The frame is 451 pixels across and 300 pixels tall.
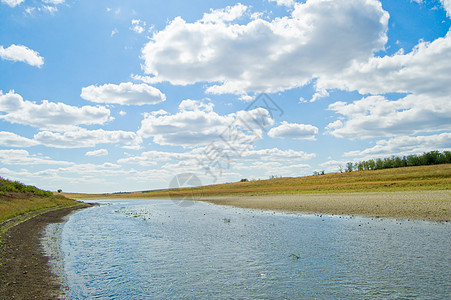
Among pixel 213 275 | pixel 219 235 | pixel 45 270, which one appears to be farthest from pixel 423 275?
pixel 45 270

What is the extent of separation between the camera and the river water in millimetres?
10719

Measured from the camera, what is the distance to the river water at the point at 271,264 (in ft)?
35.2

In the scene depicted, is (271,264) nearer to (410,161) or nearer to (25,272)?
(25,272)

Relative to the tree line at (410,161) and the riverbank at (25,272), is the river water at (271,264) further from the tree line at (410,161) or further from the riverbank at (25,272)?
the tree line at (410,161)

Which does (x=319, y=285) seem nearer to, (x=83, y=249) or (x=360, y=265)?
(x=360, y=265)

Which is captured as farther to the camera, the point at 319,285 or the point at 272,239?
the point at 272,239

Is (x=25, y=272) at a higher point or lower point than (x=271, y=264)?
higher

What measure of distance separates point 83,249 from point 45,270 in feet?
21.0

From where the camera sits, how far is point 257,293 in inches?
417

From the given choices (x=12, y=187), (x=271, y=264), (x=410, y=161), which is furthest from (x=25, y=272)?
(x=410, y=161)

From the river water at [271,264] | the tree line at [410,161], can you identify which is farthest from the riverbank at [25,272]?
the tree line at [410,161]

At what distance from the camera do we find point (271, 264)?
1413 centimetres

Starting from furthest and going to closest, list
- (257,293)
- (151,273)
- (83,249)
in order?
(83,249), (151,273), (257,293)

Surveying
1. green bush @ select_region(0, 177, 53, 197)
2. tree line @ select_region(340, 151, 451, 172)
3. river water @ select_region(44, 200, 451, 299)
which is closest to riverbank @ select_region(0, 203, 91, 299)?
river water @ select_region(44, 200, 451, 299)
